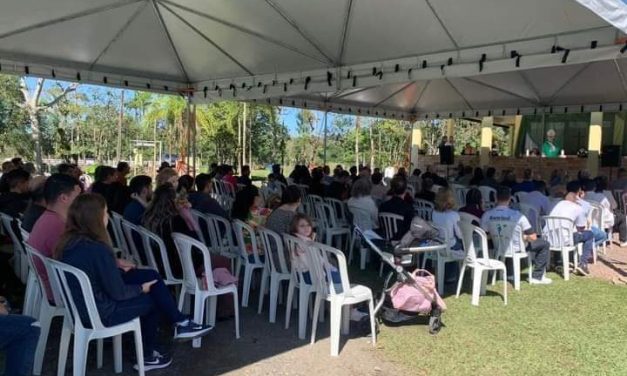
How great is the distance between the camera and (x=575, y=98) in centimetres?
1080

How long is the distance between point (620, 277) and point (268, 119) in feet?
80.3

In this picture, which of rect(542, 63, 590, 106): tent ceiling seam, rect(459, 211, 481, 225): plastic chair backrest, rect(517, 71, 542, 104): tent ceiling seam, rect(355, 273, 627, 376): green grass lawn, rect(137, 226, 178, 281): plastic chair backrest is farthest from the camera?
rect(517, 71, 542, 104): tent ceiling seam

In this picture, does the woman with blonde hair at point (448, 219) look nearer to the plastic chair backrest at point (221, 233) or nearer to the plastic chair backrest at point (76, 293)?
the plastic chair backrest at point (221, 233)

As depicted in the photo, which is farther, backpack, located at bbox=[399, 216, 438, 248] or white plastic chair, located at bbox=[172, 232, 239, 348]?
backpack, located at bbox=[399, 216, 438, 248]

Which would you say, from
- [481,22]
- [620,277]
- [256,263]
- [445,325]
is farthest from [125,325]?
[620,277]

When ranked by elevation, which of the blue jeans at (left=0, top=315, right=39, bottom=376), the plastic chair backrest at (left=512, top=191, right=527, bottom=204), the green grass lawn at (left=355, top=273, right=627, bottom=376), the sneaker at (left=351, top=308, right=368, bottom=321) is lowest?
the green grass lawn at (left=355, top=273, right=627, bottom=376)

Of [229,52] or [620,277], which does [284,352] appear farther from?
[229,52]

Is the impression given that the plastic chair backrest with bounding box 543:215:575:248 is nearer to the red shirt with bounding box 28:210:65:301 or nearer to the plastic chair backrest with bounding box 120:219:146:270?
the plastic chair backrest with bounding box 120:219:146:270

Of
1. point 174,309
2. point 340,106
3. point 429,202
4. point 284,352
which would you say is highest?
point 340,106

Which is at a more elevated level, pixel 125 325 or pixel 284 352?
pixel 125 325

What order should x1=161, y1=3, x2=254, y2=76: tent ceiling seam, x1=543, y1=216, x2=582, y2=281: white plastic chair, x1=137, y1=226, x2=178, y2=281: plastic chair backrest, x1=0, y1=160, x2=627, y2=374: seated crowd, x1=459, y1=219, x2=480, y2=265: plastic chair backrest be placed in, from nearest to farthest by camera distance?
x1=0, y1=160, x2=627, y2=374: seated crowd → x1=137, y1=226, x2=178, y2=281: plastic chair backrest → x1=459, y1=219, x2=480, y2=265: plastic chair backrest → x1=543, y1=216, x2=582, y2=281: white plastic chair → x1=161, y1=3, x2=254, y2=76: tent ceiling seam

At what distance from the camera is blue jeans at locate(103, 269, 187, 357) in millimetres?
2775

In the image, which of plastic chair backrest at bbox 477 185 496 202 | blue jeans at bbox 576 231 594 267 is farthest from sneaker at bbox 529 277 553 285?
plastic chair backrest at bbox 477 185 496 202

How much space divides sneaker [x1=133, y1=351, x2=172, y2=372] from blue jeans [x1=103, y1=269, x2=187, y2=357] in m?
0.04
